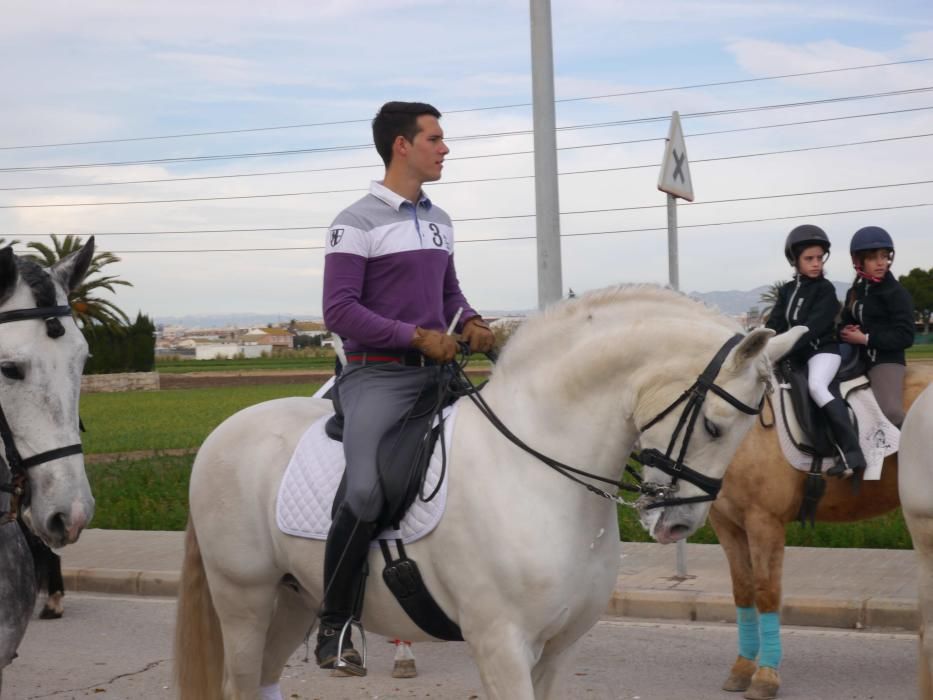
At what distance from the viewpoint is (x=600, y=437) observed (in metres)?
4.24

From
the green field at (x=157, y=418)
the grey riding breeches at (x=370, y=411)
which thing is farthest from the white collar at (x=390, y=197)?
the green field at (x=157, y=418)

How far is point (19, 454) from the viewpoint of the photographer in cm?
388

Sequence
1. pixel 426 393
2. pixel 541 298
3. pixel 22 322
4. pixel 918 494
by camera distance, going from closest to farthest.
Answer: pixel 22 322 < pixel 426 393 < pixel 918 494 < pixel 541 298


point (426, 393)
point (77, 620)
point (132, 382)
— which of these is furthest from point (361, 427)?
point (132, 382)

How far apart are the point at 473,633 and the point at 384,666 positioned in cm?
370

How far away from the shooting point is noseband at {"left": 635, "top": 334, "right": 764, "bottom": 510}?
400 centimetres

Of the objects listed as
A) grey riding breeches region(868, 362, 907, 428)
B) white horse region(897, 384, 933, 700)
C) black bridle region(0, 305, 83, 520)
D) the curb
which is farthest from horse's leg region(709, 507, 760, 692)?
black bridle region(0, 305, 83, 520)

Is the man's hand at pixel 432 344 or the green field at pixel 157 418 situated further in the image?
the green field at pixel 157 418

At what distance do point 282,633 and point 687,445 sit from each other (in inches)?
84.3

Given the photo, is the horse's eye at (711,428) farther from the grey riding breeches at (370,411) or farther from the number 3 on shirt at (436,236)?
the number 3 on shirt at (436,236)

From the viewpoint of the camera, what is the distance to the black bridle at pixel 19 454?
3854 millimetres

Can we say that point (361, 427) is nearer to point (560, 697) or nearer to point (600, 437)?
point (600, 437)

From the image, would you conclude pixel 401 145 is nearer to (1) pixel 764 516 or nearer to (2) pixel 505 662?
(2) pixel 505 662

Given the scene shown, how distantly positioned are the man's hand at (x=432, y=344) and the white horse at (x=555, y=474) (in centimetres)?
21
